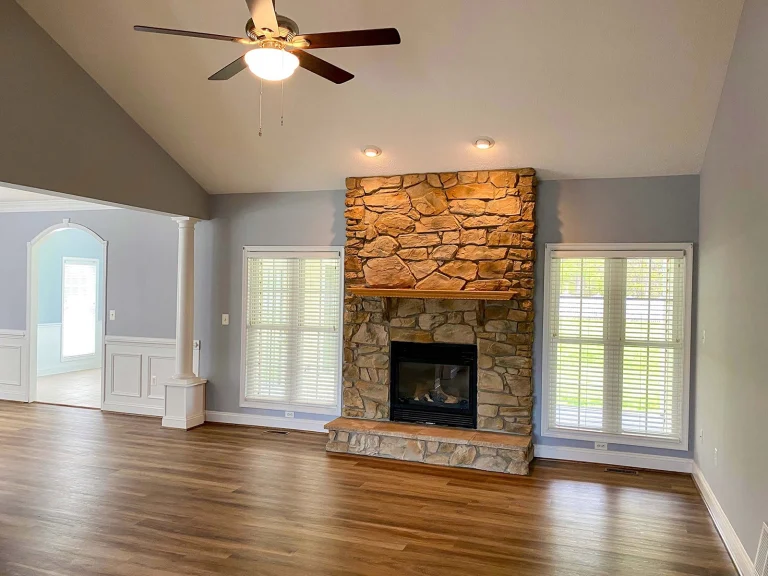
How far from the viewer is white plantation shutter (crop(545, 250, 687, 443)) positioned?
5.29 metres

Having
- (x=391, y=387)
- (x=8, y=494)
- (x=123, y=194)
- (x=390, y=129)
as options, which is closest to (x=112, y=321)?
(x=123, y=194)

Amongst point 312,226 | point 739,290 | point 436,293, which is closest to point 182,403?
point 312,226

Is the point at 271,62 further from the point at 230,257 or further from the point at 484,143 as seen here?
the point at 230,257

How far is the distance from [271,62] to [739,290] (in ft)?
9.47

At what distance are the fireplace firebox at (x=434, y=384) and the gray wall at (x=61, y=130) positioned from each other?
108 inches

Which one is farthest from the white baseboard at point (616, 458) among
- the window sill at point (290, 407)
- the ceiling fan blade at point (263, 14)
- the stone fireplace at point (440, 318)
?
the ceiling fan blade at point (263, 14)

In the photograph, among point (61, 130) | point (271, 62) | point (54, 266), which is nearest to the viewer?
point (271, 62)

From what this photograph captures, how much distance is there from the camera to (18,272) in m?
7.88

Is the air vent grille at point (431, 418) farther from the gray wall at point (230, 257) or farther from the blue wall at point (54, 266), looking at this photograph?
the blue wall at point (54, 266)

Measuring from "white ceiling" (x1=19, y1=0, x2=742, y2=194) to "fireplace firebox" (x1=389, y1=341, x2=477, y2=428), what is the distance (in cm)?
167

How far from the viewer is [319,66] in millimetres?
3307

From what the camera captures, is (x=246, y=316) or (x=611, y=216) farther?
(x=246, y=316)

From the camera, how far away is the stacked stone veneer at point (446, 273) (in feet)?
18.0

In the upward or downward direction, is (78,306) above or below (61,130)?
below
